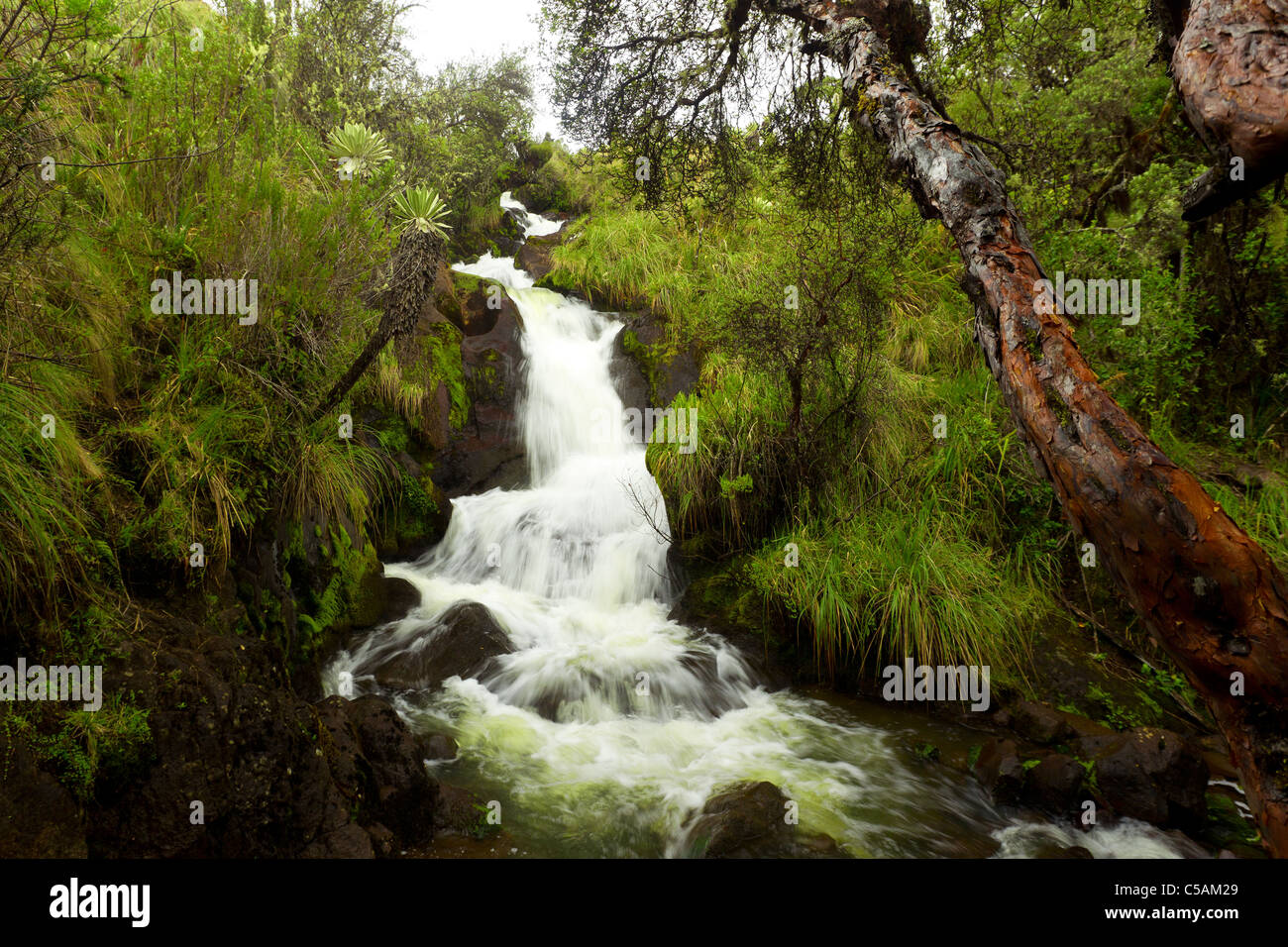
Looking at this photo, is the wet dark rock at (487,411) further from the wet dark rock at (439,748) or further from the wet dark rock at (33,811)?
the wet dark rock at (33,811)

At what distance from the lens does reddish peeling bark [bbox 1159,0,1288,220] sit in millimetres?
1137

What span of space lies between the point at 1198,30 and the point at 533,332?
1030 cm

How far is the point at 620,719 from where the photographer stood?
5.02 metres

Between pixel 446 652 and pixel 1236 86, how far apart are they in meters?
5.71

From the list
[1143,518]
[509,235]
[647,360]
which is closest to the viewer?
[1143,518]

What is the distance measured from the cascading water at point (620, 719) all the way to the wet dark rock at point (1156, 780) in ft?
0.46

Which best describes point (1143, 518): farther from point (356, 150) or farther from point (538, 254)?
point (538, 254)

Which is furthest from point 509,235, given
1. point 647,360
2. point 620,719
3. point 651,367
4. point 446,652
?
point 620,719

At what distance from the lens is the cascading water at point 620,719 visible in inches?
152

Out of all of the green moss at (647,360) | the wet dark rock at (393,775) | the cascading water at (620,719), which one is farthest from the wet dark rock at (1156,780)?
the green moss at (647,360)
